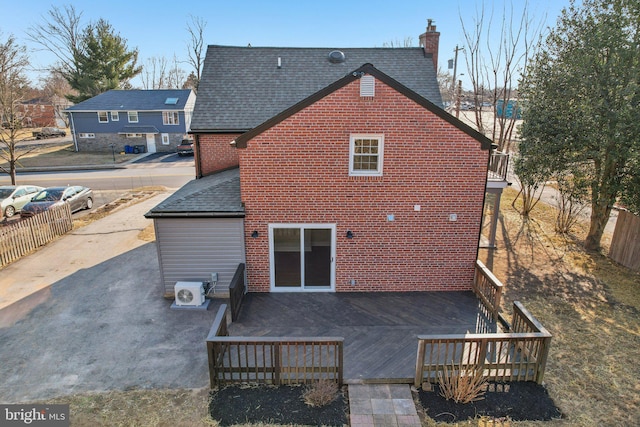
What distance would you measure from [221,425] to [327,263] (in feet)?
17.2

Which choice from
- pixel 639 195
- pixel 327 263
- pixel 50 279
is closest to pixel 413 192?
pixel 327 263

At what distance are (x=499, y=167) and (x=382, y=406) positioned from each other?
9995mm

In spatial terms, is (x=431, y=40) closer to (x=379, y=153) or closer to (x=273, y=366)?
(x=379, y=153)

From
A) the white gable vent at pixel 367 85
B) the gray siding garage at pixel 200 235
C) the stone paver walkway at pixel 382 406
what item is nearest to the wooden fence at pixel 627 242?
the white gable vent at pixel 367 85

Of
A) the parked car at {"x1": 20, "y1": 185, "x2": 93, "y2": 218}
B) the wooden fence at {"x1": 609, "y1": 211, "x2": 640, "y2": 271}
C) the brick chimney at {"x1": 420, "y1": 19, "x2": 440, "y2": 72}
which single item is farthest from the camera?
the parked car at {"x1": 20, "y1": 185, "x2": 93, "y2": 218}

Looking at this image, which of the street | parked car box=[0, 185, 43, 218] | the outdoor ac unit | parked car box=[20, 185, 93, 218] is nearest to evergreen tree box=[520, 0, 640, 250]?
the outdoor ac unit

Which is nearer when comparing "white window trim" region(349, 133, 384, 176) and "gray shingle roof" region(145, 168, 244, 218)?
"white window trim" region(349, 133, 384, 176)

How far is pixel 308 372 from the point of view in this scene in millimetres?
7215

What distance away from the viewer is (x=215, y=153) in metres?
13.4

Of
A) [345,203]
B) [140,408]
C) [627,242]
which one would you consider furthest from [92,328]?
[627,242]

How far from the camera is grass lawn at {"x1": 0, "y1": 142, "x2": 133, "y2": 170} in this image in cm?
3419

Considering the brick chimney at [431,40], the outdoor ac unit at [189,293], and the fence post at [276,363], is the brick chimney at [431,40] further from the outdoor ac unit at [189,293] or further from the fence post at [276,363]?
the fence post at [276,363]

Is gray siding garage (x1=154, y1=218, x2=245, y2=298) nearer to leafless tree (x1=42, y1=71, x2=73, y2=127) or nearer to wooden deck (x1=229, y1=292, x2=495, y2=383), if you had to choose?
wooden deck (x1=229, y1=292, x2=495, y2=383)

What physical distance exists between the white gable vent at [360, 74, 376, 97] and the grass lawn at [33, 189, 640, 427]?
6807 millimetres
